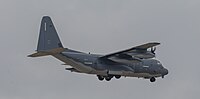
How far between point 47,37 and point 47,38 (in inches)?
4.1

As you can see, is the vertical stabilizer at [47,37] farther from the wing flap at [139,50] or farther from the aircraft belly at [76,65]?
the wing flap at [139,50]

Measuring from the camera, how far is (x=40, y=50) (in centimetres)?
14138

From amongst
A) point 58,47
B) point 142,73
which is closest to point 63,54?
point 58,47

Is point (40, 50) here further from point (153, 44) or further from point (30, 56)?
point (153, 44)

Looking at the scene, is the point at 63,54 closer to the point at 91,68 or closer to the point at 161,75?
the point at 91,68

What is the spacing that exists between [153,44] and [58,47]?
989 cm

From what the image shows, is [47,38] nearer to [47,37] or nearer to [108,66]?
[47,37]

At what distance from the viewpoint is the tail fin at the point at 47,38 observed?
142 meters

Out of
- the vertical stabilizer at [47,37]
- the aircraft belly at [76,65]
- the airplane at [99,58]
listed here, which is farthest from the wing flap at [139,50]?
the vertical stabilizer at [47,37]

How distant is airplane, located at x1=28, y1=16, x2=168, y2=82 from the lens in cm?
14188

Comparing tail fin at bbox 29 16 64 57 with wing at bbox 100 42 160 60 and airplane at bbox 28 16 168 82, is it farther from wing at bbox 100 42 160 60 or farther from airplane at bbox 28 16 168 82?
wing at bbox 100 42 160 60

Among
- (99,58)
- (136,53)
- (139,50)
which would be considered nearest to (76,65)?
(99,58)

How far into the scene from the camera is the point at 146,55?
143 m

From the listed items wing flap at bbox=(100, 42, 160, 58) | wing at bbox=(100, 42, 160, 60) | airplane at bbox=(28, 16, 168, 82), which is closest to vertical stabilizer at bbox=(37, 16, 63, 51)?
airplane at bbox=(28, 16, 168, 82)
